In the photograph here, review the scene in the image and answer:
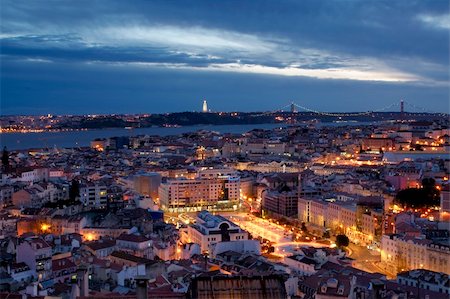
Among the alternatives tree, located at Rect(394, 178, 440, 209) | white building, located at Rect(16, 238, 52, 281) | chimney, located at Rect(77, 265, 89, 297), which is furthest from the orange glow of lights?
tree, located at Rect(394, 178, 440, 209)

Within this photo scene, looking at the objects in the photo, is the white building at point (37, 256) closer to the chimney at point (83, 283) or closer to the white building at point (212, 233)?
the chimney at point (83, 283)

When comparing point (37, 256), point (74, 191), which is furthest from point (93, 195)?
point (37, 256)

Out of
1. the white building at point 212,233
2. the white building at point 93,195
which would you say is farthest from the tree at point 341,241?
the white building at point 93,195

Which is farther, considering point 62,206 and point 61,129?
point 61,129

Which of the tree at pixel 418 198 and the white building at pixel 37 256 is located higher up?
the white building at pixel 37 256

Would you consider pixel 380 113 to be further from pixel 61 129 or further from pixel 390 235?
pixel 390 235

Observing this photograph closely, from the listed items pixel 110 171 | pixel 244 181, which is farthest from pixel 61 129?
pixel 244 181

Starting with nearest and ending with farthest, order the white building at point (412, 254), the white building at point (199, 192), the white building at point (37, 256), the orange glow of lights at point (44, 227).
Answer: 1. the white building at point (37, 256)
2. the white building at point (412, 254)
3. the orange glow of lights at point (44, 227)
4. the white building at point (199, 192)

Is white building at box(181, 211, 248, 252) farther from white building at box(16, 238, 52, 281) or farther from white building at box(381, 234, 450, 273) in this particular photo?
white building at box(16, 238, 52, 281)

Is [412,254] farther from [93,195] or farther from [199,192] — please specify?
[199,192]

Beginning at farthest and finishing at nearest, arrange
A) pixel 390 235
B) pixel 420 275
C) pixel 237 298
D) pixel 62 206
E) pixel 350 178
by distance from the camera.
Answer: pixel 350 178
pixel 62 206
pixel 390 235
pixel 420 275
pixel 237 298

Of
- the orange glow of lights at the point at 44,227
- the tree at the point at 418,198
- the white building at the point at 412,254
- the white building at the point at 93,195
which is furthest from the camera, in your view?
the white building at the point at 93,195
